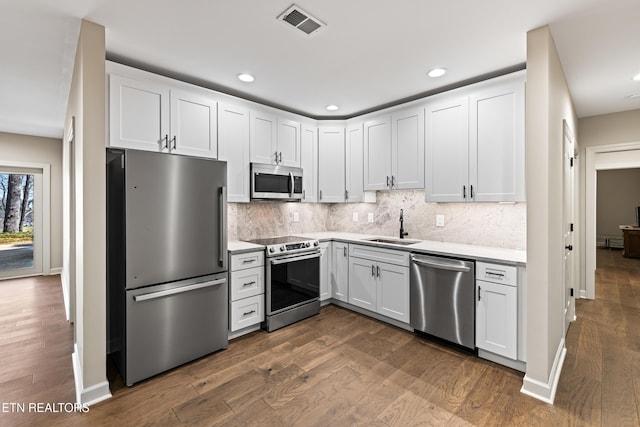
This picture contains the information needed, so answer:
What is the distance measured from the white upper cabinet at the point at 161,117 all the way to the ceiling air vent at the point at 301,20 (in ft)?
4.38

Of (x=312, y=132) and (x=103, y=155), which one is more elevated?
(x=312, y=132)

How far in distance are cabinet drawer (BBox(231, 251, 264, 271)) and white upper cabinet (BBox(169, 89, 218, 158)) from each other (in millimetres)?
1067

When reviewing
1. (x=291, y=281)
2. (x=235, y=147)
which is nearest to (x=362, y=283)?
(x=291, y=281)

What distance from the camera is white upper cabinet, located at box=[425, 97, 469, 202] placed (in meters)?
3.07

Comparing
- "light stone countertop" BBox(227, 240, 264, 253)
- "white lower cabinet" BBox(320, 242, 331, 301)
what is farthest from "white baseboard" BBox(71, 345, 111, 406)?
"white lower cabinet" BBox(320, 242, 331, 301)

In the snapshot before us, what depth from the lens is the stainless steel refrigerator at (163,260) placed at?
2287 millimetres

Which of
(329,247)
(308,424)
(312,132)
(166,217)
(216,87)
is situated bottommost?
(308,424)

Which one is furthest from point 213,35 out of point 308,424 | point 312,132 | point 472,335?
point 472,335

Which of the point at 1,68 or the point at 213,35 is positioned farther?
the point at 1,68

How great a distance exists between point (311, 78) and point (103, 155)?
193 cm

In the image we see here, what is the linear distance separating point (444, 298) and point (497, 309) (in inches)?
17.6

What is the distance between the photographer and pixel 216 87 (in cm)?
329

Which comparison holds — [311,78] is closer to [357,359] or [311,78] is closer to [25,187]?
[357,359]

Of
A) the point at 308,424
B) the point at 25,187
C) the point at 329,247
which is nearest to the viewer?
the point at 308,424
